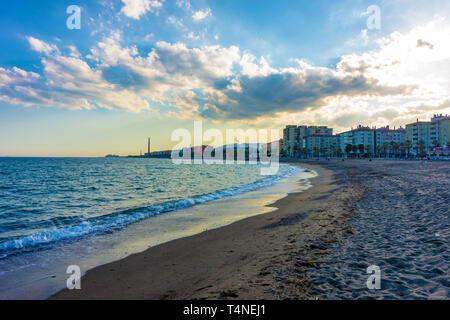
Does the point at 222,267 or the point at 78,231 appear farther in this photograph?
the point at 78,231

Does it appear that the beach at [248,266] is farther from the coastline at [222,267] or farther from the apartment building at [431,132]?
the apartment building at [431,132]

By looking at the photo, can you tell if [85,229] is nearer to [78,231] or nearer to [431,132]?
[78,231]

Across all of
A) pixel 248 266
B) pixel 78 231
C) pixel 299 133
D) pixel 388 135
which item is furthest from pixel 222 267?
pixel 299 133

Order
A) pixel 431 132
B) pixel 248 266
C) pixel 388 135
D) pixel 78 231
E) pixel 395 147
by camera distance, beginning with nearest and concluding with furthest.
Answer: pixel 248 266 → pixel 78 231 → pixel 431 132 → pixel 395 147 → pixel 388 135

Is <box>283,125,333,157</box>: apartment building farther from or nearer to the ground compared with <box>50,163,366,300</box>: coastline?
farther from the ground

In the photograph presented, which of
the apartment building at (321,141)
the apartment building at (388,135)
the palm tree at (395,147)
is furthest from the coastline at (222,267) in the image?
the apartment building at (321,141)

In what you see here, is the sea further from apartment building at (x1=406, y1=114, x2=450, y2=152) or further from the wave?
apartment building at (x1=406, y1=114, x2=450, y2=152)

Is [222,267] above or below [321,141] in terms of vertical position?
below

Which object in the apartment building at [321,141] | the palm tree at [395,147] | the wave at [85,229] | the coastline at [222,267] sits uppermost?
the apartment building at [321,141]

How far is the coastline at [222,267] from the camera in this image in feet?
13.1

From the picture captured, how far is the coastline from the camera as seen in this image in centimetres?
399

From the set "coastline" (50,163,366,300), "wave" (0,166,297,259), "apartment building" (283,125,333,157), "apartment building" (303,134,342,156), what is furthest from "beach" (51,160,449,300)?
"apartment building" (283,125,333,157)

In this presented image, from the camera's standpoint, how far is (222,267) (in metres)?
5.11
